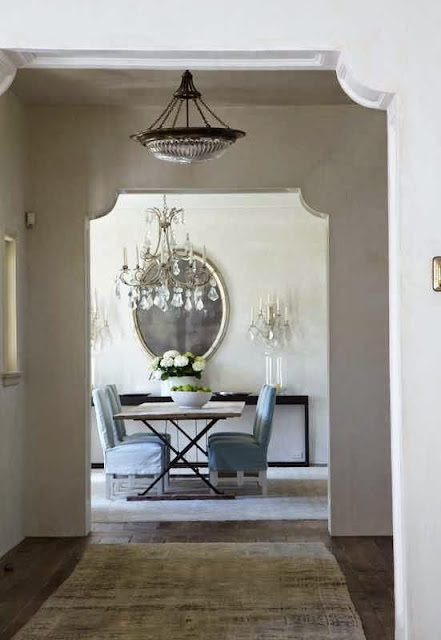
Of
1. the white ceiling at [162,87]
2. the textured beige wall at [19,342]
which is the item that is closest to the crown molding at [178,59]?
the white ceiling at [162,87]

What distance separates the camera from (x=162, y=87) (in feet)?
23.0

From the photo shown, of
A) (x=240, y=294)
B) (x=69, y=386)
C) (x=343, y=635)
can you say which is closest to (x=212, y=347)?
(x=240, y=294)

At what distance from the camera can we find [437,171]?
3785 mm

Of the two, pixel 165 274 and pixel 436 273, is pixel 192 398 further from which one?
pixel 436 273

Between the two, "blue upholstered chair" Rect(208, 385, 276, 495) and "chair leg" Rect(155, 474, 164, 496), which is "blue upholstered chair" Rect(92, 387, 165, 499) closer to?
"chair leg" Rect(155, 474, 164, 496)

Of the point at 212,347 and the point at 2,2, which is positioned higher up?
the point at 2,2

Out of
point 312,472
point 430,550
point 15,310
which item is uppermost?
point 15,310

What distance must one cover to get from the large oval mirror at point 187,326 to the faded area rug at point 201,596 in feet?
16.1

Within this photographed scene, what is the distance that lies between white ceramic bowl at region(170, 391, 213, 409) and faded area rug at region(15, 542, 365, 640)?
2.56m

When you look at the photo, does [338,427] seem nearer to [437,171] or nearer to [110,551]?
[110,551]

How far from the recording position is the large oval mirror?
11.8 metres

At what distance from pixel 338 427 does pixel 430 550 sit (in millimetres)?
3785

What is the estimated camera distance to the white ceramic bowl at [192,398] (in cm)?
949

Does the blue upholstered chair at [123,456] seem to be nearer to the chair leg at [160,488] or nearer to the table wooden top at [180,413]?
the chair leg at [160,488]
